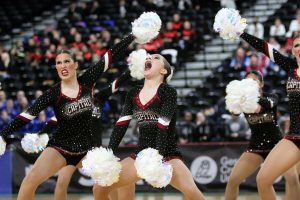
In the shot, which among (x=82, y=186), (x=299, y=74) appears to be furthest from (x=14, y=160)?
(x=299, y=74)

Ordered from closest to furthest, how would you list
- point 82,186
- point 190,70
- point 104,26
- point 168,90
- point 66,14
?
point 168,90
point 82,186
point 190,70
point 104,26
point 66,14

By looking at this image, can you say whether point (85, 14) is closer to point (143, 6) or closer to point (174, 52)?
point (143, 6)

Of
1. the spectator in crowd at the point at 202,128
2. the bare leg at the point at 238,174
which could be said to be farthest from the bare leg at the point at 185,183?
the spectator in crowd at the point at 202,128

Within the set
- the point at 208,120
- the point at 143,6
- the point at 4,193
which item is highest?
the point at 143,6

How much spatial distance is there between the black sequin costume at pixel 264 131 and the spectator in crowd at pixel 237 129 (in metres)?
4.52

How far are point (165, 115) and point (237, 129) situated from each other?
637 centimetres

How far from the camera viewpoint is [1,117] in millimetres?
13531

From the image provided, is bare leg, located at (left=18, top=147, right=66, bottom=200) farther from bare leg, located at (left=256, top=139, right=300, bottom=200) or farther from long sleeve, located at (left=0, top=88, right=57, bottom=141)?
bare leg, located at (left=256, top=139, right=300, bottom=200)

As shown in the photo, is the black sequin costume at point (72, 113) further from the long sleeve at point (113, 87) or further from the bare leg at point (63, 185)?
the long sleeve at point (113, 87)

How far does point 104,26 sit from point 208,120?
210 inches

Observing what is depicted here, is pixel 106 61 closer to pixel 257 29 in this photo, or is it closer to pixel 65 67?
pixel 65 67

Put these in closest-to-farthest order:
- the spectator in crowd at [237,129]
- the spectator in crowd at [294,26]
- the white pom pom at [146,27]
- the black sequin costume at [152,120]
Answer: the black sequin costume at [152,120]
the white pom pom at [146,27]
the spectator in crowd at [237,129]
the spectator in crowd at [294,26]

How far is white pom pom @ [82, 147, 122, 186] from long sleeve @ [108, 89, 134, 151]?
0.78 ft

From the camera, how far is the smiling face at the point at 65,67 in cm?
641
